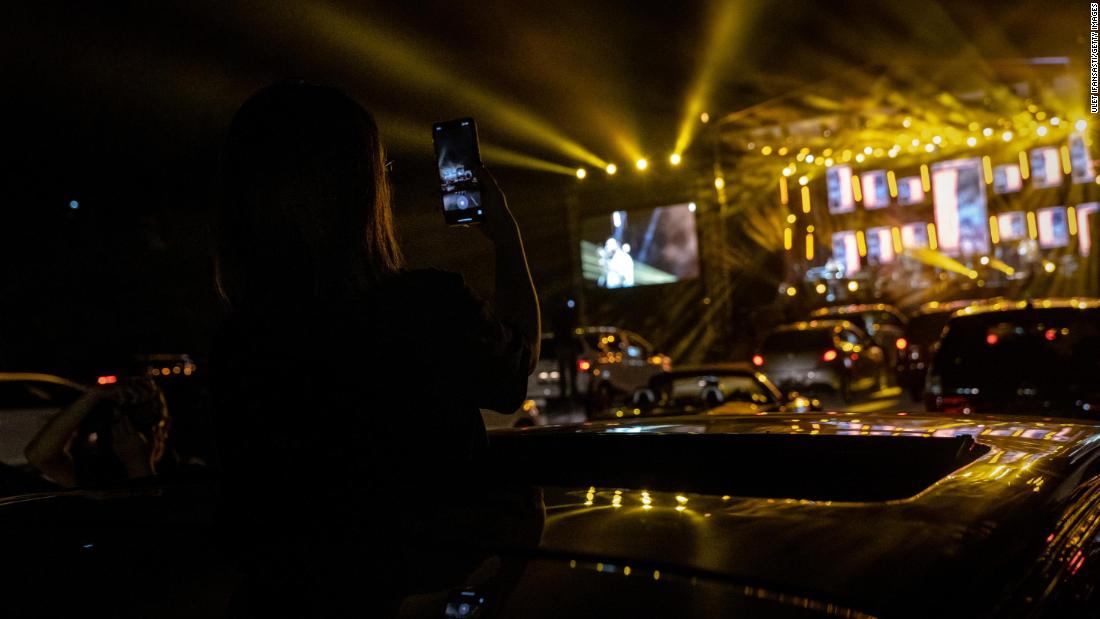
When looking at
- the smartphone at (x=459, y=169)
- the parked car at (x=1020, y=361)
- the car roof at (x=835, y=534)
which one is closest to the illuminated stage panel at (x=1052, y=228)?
the parked car at (x=1020, y=361)

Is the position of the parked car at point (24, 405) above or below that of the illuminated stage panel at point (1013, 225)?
below

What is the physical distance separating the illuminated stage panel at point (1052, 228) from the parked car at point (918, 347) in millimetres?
20919

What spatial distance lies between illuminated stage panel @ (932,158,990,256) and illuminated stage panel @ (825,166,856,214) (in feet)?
10.6

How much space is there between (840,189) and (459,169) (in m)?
40.8

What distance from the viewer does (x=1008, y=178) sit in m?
39.3

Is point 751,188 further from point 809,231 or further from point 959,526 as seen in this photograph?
point 959,526

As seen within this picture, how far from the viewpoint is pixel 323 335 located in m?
1.52

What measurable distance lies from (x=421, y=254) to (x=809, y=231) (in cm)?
4323


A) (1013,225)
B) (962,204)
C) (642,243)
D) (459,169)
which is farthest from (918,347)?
(1013,225)

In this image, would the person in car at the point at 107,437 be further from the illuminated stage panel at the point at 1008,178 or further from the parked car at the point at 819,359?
the illuminated stage panel at the point at 1008,178

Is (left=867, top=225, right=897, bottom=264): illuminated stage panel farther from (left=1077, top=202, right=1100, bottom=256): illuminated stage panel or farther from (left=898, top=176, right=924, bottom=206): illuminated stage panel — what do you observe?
(left=1077, top=202, right=1100, bottom=256): illuminated stage panel

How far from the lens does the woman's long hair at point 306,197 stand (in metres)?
1.58

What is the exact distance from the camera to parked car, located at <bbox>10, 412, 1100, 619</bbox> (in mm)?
1086

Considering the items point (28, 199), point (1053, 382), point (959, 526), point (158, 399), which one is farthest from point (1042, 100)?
point (959, 526)
